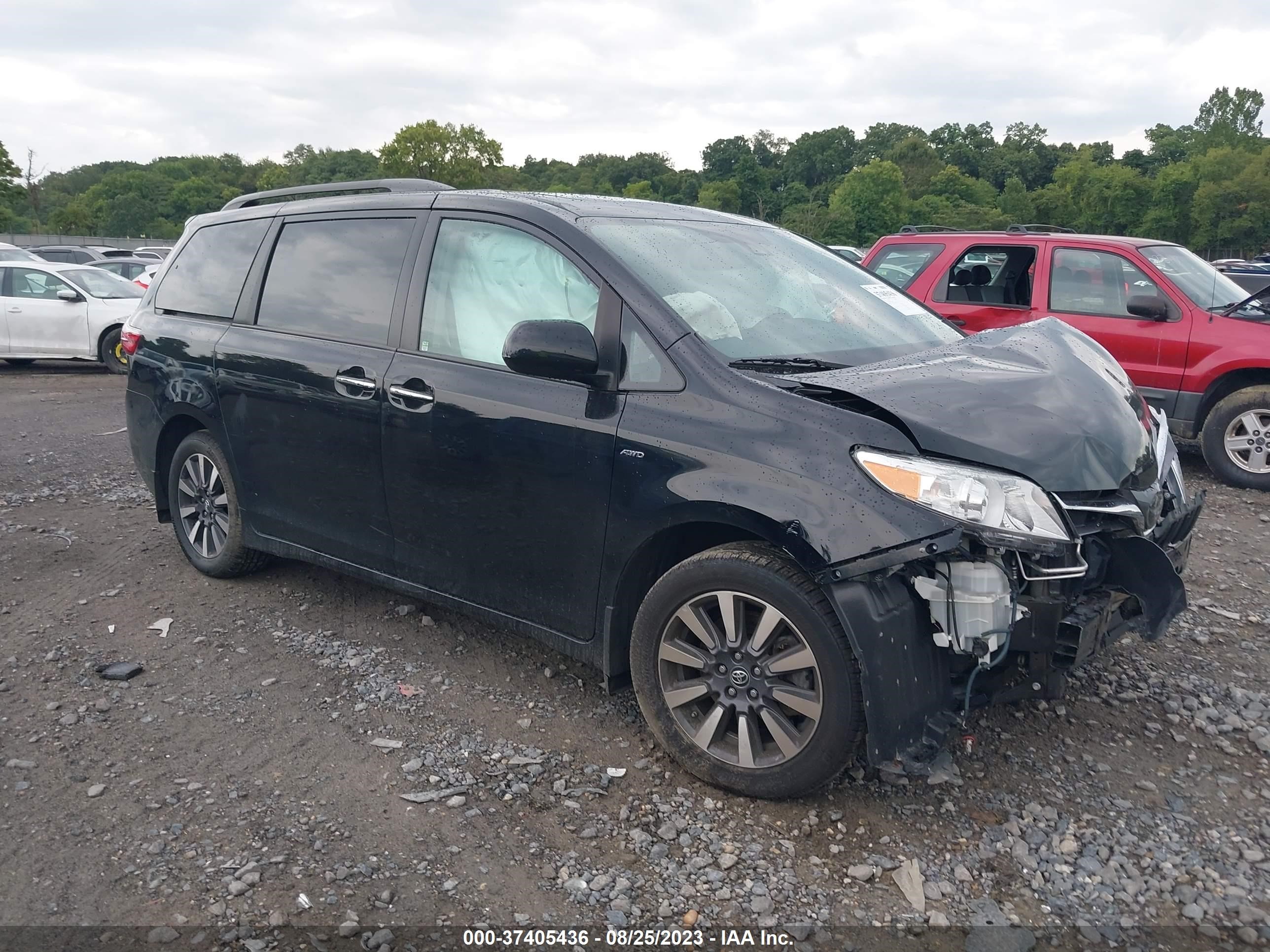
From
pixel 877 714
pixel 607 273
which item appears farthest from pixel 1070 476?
pixel 607 273

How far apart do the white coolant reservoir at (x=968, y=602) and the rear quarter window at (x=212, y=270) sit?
11.5ft

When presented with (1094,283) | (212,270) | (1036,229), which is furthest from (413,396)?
(1036,229)

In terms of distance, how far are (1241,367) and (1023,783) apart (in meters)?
5.48

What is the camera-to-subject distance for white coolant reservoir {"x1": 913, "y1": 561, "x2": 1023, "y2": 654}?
2.77m

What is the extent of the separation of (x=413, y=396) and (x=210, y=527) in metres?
1.88

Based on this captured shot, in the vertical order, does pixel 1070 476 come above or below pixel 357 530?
above

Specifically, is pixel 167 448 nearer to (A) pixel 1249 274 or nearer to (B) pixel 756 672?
(B) pixel 756 672

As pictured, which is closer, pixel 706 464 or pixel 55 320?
pixel 706 464

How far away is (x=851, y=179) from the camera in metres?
102

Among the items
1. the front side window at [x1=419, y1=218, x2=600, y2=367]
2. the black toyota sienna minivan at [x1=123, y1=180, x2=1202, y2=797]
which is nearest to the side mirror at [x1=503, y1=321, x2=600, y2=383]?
the black toyota sienna minivan at [x1=123, y1=180, x2=1202, y2=797]

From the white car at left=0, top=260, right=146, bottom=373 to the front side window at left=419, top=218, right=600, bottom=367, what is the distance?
1195 cm

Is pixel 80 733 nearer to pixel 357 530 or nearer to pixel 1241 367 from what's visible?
pixel 357 530

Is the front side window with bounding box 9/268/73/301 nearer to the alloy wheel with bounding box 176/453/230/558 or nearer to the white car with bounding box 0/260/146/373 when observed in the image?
the white car with bounding box 0/260/146/373

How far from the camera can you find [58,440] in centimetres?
892
